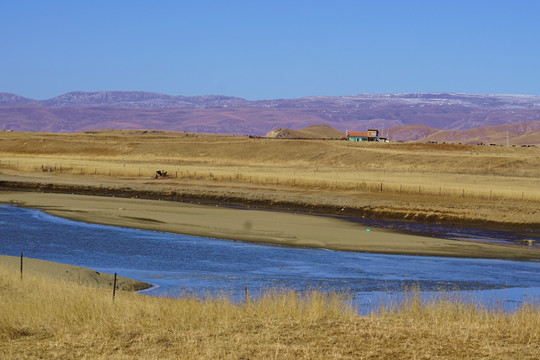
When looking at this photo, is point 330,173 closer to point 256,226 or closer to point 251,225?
point 251,225

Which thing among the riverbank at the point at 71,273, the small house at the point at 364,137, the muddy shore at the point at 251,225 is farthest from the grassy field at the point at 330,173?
the small house at the point at 364,137

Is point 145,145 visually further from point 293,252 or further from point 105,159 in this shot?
point 293,252

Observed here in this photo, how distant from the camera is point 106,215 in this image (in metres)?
44.2

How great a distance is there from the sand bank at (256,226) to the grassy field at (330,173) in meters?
5.38

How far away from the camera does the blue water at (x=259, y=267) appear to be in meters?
23.6

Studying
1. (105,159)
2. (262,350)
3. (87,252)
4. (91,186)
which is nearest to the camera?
(262,350)

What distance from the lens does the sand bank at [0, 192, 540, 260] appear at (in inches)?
1304

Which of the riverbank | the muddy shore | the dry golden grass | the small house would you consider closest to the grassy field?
the muddy shore

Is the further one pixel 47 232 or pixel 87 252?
pixel 47 232

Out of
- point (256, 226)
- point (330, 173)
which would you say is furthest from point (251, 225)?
point (330, 173)

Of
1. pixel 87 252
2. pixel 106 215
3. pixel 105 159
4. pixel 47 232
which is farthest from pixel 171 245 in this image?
pixel 105 159

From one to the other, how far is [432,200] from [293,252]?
18794 millimetres

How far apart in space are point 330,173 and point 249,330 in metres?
58.5

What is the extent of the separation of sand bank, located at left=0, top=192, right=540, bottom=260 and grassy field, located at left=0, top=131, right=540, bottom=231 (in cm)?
538
